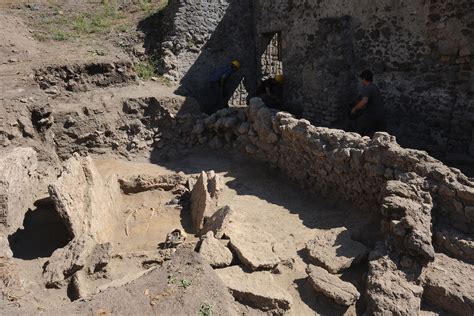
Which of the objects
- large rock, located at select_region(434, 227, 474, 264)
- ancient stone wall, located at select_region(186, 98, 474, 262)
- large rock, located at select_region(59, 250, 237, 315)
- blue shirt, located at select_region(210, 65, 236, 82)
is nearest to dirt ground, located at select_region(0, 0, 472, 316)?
large rock, located at select_region(59, 250, 237, 315)

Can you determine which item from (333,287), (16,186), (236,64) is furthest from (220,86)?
(333,287)

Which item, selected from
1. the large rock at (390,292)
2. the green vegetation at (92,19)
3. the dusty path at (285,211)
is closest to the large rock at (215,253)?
the dusty path at (285,211)

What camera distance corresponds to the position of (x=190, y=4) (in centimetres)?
948

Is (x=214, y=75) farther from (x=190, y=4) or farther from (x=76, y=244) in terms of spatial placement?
(x=76, y=244)

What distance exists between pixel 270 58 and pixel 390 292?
7.75 metres

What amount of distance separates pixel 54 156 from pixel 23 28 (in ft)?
15.6

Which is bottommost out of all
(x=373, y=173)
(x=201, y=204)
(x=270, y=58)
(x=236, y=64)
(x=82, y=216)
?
(x=201, y=204)

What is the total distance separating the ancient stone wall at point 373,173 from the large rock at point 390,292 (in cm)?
28

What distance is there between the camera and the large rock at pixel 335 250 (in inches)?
167

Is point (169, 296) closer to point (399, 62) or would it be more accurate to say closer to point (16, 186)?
point (16, 186)

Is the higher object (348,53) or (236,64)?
(348,53)

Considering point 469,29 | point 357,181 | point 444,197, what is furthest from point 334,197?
point 469,29

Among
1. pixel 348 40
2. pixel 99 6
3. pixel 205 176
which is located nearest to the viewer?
pixel 205 176

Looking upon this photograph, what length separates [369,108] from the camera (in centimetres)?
628
